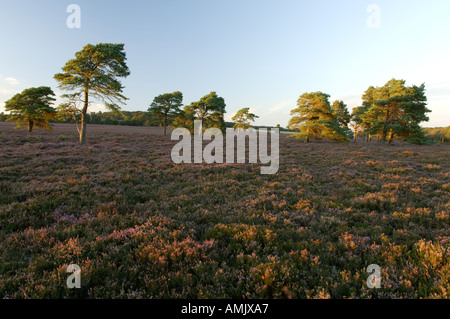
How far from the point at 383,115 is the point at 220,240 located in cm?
4305

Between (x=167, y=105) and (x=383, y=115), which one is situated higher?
(x=167, y=105)

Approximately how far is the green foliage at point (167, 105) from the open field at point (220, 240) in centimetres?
3703

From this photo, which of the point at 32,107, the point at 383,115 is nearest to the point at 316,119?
the point at 383,115

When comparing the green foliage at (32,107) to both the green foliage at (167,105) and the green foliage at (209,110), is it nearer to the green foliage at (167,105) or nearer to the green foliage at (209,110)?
the green foliage at (167,105)

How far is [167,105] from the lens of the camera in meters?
43.7

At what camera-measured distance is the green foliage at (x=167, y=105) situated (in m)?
43.2

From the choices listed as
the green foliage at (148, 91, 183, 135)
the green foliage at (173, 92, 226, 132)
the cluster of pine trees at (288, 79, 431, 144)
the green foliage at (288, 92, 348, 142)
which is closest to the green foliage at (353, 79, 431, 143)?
the cluster of pine trees at (288, 79, 431, 144)

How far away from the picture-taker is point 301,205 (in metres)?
7.12

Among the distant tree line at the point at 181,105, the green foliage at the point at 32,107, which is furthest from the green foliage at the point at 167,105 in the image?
the green foliage at the point at 32,107

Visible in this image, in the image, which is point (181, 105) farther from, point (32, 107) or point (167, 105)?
point (32, 107)

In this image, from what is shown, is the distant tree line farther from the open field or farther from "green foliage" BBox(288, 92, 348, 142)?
the open field

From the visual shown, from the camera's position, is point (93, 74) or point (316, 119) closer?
point (93, 74)
